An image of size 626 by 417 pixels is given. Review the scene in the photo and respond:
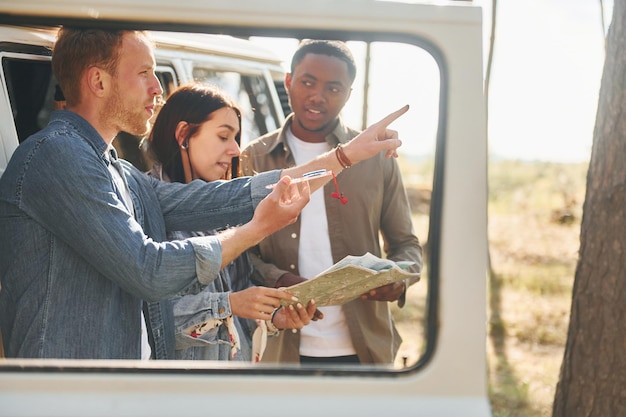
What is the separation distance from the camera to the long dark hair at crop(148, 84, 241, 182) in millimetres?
2688

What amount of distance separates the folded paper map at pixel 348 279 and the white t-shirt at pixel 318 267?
697 millimetres

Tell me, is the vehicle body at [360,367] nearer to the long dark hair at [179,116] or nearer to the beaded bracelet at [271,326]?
the beaded bracelet at [271,326]

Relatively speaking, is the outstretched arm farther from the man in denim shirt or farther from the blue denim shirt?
the blue denim shirt

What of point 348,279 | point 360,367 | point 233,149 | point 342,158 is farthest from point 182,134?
point 360,367

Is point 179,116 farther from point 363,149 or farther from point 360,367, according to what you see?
point 360,367

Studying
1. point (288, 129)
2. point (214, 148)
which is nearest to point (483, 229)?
point (214, 148)

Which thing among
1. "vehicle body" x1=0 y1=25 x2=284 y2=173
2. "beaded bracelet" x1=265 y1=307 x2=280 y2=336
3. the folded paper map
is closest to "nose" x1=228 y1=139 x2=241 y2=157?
"vehicle body" x1=0 y1=25 x2=284 y2=173

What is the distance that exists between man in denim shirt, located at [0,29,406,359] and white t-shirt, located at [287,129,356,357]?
0.83 m

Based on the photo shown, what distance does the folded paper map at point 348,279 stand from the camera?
77.2 inches

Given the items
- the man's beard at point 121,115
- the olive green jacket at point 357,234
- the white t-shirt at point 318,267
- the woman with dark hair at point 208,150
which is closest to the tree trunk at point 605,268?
the olive green jacket at point 357,234

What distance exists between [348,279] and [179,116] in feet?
3.18

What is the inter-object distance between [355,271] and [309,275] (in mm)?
953

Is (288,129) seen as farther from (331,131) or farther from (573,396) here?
(573,396)

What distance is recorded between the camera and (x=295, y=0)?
5.53 feet
